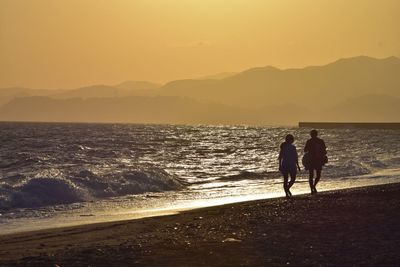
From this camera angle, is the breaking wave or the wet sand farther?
the breaking wave

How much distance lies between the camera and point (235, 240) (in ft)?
39.2

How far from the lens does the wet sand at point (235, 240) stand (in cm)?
1030

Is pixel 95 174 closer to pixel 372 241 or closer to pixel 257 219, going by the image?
pixel 257 219

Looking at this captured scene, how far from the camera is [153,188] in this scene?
28.0m

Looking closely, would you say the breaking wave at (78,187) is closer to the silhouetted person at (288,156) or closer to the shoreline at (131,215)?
the shoreline at (131,215)

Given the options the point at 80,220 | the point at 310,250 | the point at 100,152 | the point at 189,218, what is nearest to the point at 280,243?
the point at 310,250

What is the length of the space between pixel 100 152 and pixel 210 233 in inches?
1558

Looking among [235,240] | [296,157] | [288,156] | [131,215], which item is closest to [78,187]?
[131,215]

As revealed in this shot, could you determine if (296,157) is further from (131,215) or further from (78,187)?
(78,187)

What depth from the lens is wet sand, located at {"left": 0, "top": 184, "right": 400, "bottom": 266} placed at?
33.8 feet

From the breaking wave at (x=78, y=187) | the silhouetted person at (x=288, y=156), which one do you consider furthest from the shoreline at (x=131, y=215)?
the breaking wave at (x=78, y=187)

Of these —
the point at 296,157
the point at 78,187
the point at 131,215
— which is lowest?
the point at 131,215

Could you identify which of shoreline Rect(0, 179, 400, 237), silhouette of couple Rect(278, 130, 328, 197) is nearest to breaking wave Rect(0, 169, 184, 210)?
shoreline Rect(0, 179, 400, 237)

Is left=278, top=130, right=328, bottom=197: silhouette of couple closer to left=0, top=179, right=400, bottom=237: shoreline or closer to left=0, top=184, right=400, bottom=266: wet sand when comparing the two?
left=0, top=179, right=400, bottom=237: shoreline
